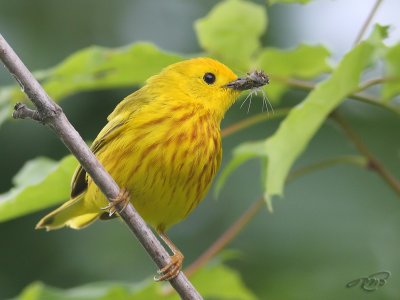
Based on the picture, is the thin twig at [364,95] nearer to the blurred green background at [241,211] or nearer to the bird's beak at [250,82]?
the bird's beak at [250,82]

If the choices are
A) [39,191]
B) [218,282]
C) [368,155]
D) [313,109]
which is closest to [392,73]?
[368,155]

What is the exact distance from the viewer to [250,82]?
3711mm

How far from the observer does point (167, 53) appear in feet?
11.5

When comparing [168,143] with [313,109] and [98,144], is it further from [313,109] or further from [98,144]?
[313,109]

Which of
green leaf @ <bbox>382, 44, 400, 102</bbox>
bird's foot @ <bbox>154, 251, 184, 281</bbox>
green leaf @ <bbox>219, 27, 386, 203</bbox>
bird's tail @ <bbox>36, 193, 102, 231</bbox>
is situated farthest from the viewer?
bird's tail @ <bbox>36, 193, 102, 231</bbox>

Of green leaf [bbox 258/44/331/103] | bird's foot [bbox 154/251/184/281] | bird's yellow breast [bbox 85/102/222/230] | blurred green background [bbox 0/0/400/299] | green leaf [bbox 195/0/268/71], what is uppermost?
green leaf [bbox 195/0/268/71]

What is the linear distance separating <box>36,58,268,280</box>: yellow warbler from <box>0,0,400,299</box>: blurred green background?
195 cm

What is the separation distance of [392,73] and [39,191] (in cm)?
149

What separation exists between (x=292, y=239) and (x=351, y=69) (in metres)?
3.39

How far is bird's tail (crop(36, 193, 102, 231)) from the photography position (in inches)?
160

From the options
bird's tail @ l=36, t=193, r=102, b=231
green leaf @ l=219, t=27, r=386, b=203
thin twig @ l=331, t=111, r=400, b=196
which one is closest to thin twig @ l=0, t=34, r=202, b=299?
green leaf @ l=219, t=27, r=386, b=203

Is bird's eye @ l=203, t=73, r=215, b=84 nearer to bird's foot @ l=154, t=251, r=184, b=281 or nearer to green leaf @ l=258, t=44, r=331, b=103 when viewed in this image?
green leaf @ l=258, t=44, r=331, b=103

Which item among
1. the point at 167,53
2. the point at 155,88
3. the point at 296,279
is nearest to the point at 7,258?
the point at 296,279
